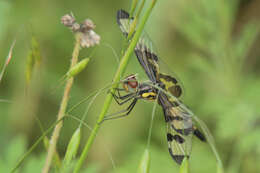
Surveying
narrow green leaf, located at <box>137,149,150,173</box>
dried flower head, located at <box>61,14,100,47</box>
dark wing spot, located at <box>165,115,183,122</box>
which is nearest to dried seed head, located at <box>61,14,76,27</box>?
dried flower head, located at <box>61,14,100,47</box>

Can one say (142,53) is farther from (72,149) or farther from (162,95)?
(72,149)

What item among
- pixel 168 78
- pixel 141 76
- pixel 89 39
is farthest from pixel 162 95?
pixel 141 76

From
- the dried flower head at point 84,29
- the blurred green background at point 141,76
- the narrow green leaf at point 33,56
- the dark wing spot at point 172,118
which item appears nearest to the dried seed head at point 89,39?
the dried flower head at point 84,29

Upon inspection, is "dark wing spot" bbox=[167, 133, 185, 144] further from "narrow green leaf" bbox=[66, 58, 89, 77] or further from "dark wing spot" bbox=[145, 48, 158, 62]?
"narrow green leaf" bbox=[66, 58, 89, 77]

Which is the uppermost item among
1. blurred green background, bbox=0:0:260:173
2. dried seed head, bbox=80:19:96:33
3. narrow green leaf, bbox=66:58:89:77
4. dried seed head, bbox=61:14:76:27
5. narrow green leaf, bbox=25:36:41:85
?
dried seed head, bbox=61:14:76:27

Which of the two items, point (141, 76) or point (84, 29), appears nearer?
point (84, 29)

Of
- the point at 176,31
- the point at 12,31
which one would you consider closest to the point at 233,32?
the point at 176,31

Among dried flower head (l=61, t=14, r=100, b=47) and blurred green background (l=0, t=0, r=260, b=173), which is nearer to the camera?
dried flower head (l=61, t=14, r=100, b=47)

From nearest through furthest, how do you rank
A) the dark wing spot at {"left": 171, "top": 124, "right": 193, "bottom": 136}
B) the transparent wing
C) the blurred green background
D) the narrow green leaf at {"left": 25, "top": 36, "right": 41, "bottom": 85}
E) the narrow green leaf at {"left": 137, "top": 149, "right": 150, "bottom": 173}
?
the narrow green leaf at {"left": 137, "top": 149, "right": 150, "bottom": 173}, the narrow green leaf at {"left": 25, "top": 36, "right": 41, "bottom": 85}, the transparent wing, the dark wing spot at {"left": 171, "top": 124, "right": 193, "bottom": 136}, the blurred green background
